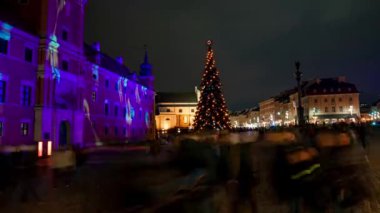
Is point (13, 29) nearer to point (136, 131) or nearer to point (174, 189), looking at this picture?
point (174, 189)

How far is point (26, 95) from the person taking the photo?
30031 mm

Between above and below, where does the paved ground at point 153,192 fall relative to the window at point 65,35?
below

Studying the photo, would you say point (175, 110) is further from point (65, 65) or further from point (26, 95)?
point (26, 95)

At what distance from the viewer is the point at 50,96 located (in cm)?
3147

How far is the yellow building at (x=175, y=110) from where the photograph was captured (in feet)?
361

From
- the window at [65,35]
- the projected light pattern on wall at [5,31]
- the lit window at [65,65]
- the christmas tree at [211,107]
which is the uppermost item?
the window at [65,35]

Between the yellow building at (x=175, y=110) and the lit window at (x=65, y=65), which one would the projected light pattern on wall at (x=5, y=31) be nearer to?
the lit window at (x=65, y=65)

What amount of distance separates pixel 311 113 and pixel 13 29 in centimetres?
8533

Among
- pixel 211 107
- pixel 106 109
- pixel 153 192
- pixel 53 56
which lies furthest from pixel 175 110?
pixel 153 192

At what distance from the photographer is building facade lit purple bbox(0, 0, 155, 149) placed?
27891 millimetres

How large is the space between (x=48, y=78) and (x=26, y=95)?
2.50 metres

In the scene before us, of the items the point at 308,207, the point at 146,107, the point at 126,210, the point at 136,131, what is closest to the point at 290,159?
the point at 308,207

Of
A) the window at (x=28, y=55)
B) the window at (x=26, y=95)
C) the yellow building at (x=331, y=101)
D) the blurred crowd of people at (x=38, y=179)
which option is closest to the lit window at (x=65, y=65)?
the window at (x=28, y=55)

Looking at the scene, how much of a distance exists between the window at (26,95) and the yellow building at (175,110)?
78.4 meters
